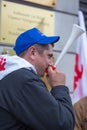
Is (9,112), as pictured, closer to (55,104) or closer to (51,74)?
(55,104)

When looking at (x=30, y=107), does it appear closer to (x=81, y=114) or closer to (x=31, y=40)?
(x=31, y=40)

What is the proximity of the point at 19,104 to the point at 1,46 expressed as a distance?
76.3 inches

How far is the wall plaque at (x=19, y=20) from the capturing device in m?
4.48

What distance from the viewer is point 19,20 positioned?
182 inches

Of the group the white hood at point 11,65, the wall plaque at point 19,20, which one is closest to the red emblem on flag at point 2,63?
the white hood at point 11,65

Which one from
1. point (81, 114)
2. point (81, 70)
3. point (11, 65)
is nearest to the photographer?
point (11, 65)

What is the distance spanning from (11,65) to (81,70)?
2.49m

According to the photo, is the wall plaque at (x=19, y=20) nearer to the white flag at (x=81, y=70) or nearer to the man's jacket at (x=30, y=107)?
the white flag at (x=81, y=70)

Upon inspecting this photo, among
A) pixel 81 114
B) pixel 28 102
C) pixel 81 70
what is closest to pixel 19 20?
pixel 81 70

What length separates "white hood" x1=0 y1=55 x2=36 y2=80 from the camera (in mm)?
2760

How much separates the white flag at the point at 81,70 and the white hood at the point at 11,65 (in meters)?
2.39

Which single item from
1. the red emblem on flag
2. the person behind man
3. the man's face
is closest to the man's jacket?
the red emblem on flag

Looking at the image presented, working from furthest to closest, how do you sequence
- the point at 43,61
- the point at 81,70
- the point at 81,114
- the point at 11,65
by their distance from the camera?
the point at 81,70
the point at 81,114
the point at 43,61
the point at 11,65

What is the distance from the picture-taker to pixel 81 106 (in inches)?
197
